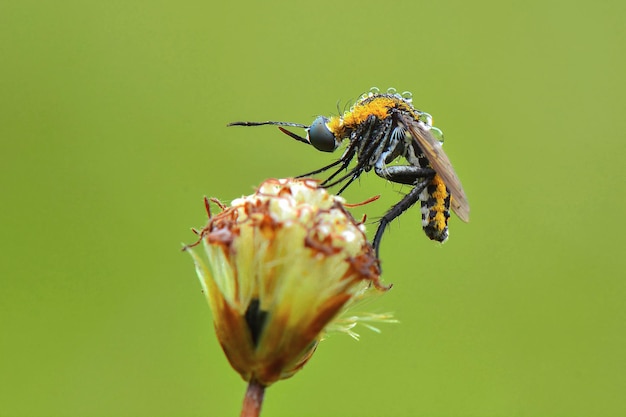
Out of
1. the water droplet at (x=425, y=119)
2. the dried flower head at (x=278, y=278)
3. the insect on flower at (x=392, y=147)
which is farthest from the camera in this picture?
the water droplet at (x=425, y=119)

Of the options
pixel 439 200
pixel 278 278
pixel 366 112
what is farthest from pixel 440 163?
pixel 278 278

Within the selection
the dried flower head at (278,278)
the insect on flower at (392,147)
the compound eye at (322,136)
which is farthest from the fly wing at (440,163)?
the dried flower head at (278,278)

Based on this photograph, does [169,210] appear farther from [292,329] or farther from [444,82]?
[292,329]

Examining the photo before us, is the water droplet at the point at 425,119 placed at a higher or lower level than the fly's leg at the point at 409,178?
higher

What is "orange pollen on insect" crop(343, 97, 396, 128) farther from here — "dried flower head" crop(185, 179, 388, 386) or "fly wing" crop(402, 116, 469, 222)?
"dried flower head" crop(185, 179, 388, 386)

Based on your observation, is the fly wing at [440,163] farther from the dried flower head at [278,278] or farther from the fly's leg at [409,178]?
the dried flower head at [278,278]

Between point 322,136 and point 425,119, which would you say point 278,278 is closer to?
point 322,136

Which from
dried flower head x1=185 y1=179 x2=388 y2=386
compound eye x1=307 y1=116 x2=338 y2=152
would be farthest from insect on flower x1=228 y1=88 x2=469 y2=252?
dried flower head x1=185 y1=179 x2=388 y2=386
